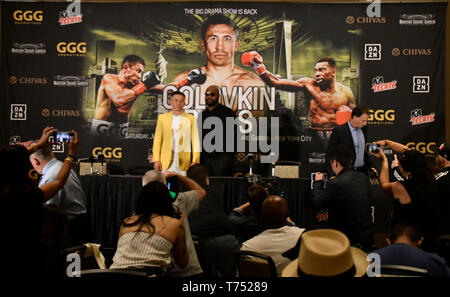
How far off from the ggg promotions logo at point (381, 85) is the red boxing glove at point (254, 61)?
63.9 inches

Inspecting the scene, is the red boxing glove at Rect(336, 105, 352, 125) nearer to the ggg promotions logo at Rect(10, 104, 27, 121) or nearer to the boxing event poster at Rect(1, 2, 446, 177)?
the boxing event poster at Rect(1, 2, 446, 177)

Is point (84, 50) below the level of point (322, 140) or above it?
above

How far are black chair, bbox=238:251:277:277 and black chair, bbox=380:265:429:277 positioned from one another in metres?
0.58

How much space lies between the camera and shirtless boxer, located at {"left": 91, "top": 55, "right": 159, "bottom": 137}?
6.88m

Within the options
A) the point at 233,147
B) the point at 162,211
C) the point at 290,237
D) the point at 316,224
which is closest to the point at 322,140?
the point at 233,147

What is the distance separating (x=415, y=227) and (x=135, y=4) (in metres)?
5.65

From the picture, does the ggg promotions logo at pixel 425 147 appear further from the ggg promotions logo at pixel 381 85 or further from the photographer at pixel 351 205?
the photographer at pixel 351 205

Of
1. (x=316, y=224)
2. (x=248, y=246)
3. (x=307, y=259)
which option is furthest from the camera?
(x=316, y=224)

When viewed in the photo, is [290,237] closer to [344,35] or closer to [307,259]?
[307,259]

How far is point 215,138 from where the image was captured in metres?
6.48

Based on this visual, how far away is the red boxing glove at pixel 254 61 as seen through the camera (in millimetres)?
6785

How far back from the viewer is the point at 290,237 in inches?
109

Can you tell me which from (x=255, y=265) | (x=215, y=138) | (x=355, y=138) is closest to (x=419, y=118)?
(x=355, y=138)

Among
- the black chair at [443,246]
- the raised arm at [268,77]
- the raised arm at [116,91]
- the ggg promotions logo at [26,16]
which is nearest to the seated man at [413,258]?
the black chair at [443,246]
